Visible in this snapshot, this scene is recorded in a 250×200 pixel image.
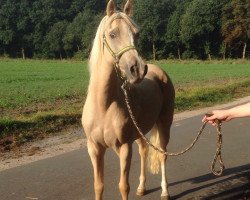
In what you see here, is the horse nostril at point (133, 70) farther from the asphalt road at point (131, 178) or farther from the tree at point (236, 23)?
the tree at point (236, 23)

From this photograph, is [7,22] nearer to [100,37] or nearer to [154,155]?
[154,155]

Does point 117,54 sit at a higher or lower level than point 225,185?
higher

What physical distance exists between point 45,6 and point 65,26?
696 inches

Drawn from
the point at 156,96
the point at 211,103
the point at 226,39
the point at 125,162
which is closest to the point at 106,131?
the point at 125,162

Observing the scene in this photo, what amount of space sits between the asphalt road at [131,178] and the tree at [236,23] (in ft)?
168

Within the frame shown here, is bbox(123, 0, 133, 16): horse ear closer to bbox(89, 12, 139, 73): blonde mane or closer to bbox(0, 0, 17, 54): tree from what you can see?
bbox(89, 12, 139, 73): blonde mane

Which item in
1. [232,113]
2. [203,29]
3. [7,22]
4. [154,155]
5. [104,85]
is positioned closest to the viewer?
[232,113]

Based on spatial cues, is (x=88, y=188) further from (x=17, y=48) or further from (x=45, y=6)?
(x=45, y=6)

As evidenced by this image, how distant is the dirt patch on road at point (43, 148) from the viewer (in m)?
6.95

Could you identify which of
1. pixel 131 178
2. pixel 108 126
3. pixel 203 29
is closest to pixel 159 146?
pixel 131 178

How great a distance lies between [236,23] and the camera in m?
58.8

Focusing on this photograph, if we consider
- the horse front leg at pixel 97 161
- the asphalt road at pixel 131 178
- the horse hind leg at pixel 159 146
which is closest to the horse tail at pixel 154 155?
the horse hind leg at pixel 159 146

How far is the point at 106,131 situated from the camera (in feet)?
13.7

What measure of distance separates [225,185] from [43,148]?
358cm
